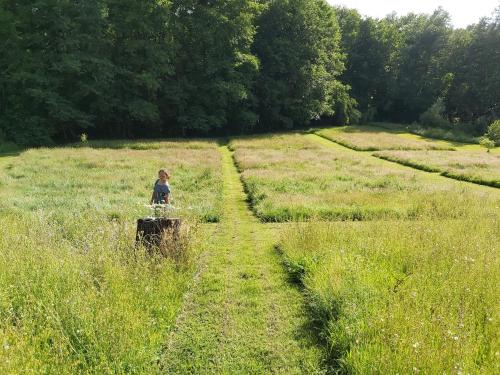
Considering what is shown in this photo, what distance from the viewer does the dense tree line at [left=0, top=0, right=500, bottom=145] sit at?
130 ft

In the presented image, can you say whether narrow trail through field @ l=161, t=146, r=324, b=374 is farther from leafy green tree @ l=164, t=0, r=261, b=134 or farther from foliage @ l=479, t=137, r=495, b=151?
foliage @ l=479, t=137, r=495, b=151

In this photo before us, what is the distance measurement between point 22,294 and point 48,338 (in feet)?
4.80

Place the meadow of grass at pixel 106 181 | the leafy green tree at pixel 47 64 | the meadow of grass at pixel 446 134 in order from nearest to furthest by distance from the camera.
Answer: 1. the meadow of grass at pixel 106 181
2. the leafy green tree at pixel 47 64
3. the meadow of grass at pixel 446 134

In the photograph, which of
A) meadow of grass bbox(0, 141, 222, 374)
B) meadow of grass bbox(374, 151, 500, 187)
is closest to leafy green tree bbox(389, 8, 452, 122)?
meadow of grass bbox(374, 151, 500, 187)

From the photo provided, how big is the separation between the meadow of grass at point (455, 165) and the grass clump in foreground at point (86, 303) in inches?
793

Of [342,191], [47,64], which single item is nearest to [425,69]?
[47,64]

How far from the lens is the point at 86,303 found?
596cm

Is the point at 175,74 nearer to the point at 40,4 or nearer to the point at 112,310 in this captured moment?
the point at 40,4

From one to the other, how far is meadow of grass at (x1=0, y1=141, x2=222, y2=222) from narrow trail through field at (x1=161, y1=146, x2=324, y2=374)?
455 cm

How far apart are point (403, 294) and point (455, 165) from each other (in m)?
24.0

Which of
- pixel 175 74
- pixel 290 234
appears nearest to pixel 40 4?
pixel 175 74

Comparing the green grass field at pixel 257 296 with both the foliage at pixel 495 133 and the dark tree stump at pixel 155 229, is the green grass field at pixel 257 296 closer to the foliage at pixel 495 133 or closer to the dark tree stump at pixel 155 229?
the dark tree stump at pixel 155 229

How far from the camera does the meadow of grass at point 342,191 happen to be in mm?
14062

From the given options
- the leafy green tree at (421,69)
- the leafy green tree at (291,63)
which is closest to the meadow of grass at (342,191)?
the leafy green tree at (291,63)
